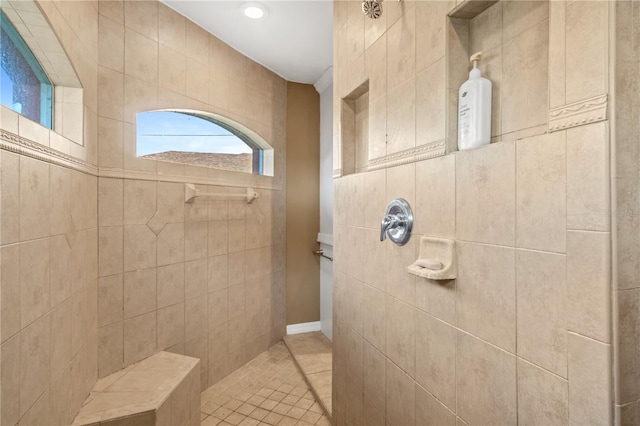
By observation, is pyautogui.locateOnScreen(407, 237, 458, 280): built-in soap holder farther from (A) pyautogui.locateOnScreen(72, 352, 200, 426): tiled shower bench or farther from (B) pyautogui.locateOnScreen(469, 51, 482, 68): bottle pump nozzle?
(A) pyautogui.locateOnScreen(72, 352, 200, 426): tiled shower bench

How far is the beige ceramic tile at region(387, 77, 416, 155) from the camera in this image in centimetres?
122

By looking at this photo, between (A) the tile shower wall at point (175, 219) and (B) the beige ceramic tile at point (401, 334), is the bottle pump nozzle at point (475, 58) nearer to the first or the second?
(B) the beige ceramic tile at point (401, 334)

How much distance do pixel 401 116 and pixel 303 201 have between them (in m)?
2.17

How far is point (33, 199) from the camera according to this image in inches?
45.8

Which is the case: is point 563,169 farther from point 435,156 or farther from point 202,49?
point 202,49

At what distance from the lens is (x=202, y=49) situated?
94.6 inches

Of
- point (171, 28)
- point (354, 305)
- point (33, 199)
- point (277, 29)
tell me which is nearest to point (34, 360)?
point (33, 199)

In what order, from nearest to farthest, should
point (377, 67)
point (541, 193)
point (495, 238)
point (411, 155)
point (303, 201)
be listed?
point (541, 193), point (495, 238), point (411, 155), point (377, 67), point (303, 201)

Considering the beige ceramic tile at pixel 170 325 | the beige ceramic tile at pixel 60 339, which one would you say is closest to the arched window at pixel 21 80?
the beige ceramic tile at pixel 60 339

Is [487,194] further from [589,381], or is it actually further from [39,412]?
[39,412]

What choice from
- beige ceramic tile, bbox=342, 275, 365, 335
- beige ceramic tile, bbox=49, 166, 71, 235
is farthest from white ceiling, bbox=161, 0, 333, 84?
beige ceramic tile, bbox=342, 275, 365, 335

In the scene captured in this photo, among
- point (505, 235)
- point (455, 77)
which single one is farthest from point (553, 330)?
point (455, 77)

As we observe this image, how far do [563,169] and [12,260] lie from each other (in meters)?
1.63

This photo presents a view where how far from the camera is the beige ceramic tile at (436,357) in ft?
3.38
